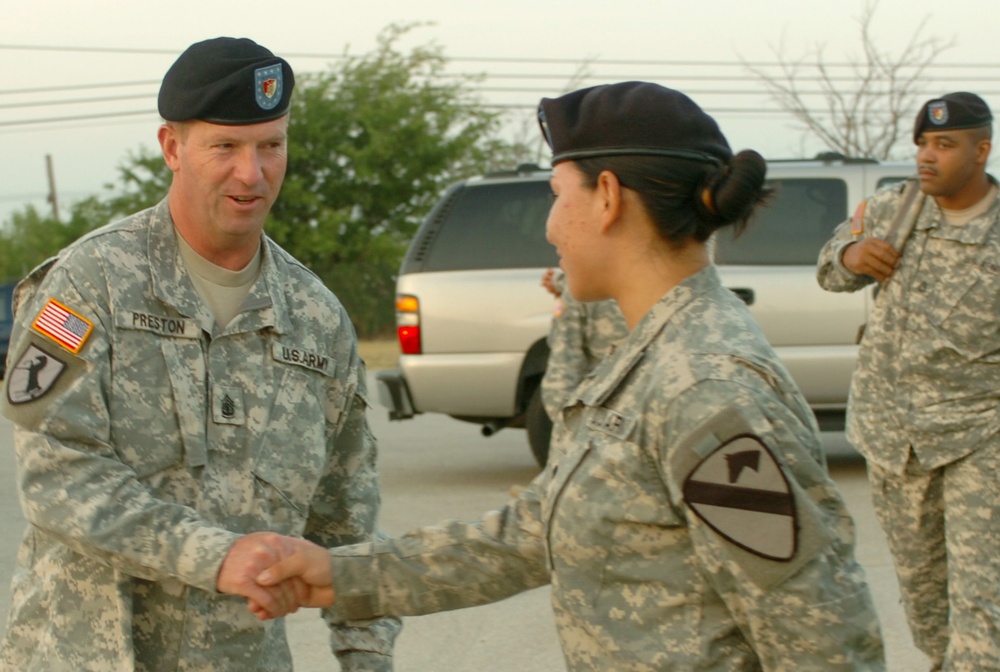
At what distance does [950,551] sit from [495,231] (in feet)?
16.9

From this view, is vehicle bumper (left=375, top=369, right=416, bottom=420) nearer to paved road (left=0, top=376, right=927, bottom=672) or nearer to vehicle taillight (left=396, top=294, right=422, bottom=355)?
vehicle taillight (left=396, top=294, right=422, bottom=355)

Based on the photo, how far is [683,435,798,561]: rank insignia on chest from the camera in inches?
80.1

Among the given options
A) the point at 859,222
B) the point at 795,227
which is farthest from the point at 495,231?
the point at 859,222

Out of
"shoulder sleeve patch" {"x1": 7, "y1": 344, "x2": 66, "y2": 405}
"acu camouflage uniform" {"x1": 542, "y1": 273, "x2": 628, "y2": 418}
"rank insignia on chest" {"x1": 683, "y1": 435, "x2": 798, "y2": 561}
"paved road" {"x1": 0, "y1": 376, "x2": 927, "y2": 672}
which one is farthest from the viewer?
"acu camouflage uniform" {"x1": 542, "y1": 273, "x2": 628, "y2": 418}

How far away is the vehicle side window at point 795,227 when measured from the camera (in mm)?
9219

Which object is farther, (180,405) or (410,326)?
(410,326)

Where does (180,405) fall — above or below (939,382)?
above

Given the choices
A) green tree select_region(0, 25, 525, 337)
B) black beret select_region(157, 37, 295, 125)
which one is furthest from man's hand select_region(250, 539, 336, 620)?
green tree select_region(0, 25, 525, 337)

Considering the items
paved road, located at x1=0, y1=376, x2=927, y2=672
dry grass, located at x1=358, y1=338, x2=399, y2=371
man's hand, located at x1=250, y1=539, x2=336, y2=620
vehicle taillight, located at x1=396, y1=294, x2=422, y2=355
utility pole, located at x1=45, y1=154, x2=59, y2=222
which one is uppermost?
man's hand, located at x1=250, y1=539, x2=336, y2=620

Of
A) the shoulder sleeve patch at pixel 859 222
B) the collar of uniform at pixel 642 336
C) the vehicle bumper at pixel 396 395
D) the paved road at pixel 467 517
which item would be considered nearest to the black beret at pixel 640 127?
the collar of uniform at pixel 642 336

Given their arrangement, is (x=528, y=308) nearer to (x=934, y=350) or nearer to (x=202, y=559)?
(x=934, y=350)

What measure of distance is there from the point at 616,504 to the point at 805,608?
34cm

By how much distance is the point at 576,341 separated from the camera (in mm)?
6523

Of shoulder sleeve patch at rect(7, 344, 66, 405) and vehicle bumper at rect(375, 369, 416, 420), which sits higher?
shoulder sleeve patch at rect(7, 344, 66, 405)
